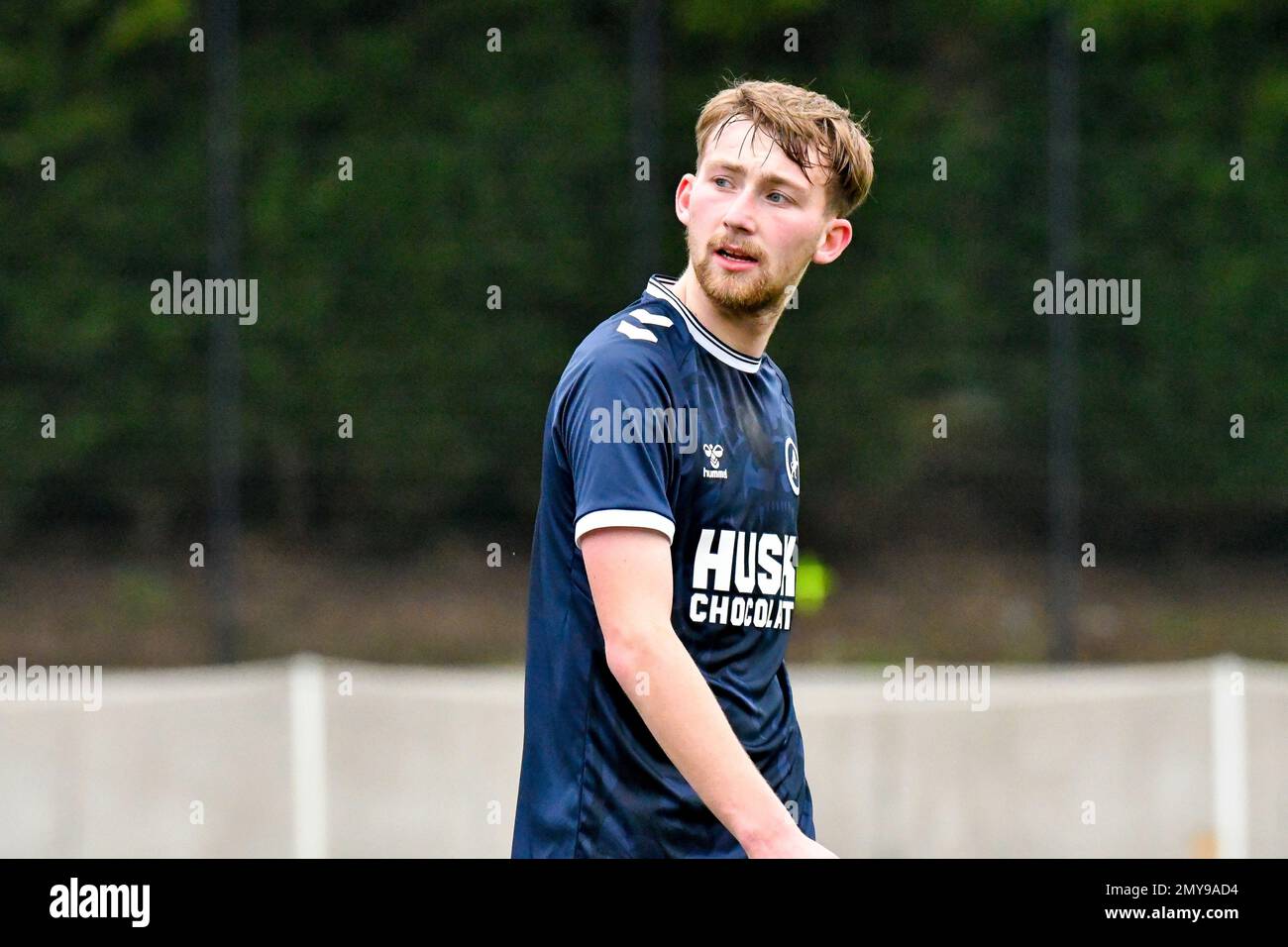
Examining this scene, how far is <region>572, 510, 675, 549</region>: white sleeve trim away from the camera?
2.58 meters

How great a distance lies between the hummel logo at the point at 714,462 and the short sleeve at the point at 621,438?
0.07m

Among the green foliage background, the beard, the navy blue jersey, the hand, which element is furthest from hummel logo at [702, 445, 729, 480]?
the green foliage background

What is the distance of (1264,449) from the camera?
9.45 meters

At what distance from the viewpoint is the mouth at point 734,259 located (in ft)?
9.45

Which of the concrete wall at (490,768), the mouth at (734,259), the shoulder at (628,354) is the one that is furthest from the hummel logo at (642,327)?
the concrete wall at (490,768)

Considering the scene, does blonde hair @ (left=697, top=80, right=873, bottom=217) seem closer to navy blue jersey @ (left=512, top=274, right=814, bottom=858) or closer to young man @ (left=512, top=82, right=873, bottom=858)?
young man @ (left=512, top=82, right=873, bottom=858)

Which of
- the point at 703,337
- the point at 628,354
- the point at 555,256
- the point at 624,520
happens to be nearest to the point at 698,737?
the point at 624,520

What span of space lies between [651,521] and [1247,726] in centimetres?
439

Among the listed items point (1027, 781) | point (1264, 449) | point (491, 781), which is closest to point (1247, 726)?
point (1027, 781)

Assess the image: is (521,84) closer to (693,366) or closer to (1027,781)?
(1027,781)

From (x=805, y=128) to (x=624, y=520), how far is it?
0.77 meters

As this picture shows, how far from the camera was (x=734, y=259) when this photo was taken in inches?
114

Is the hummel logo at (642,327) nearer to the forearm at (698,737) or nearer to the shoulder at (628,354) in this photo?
the shoulder at (628,354)

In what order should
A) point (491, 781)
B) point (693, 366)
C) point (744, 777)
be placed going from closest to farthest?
point (744, 777), point (693, 366), point (491, 781)
